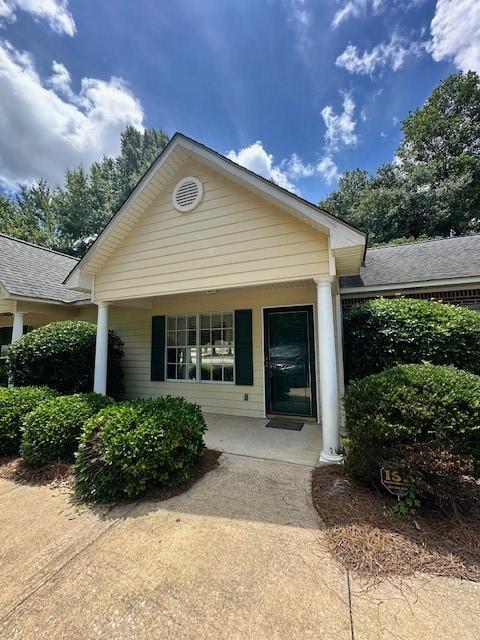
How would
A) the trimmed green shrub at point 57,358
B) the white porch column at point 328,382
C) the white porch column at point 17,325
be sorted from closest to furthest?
the white porch column at point 328,382 < the trimmed green shrub at point 57,358 < the white porch column at point 17,325

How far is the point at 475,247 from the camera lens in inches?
273

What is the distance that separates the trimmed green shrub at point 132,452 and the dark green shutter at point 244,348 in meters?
2.65

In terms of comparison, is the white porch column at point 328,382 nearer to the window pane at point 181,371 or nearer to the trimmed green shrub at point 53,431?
the trimmed green shrub at point 53,431

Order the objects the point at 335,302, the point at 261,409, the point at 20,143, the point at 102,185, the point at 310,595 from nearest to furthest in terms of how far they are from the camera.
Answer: the point at 310,595 → the point at 335,302 → the point at 261,409 → the point at 20,143 → the point at 102,185

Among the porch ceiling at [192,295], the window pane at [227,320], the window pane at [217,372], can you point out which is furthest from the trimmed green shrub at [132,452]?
the window pane at [227,320]

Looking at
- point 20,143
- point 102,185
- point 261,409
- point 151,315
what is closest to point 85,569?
point 261,409

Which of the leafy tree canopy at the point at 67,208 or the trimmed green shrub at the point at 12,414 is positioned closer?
the trimmed green shrub at the point at 12,414

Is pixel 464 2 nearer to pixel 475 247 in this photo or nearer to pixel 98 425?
pixel 475 247

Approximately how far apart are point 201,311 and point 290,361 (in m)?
2.46

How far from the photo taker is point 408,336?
Result: 15.8 feet

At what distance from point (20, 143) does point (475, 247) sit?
2357cm

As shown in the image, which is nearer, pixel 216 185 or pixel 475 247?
pixel 216 185

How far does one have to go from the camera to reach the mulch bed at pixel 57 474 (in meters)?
3.32

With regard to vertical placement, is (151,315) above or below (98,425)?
above
